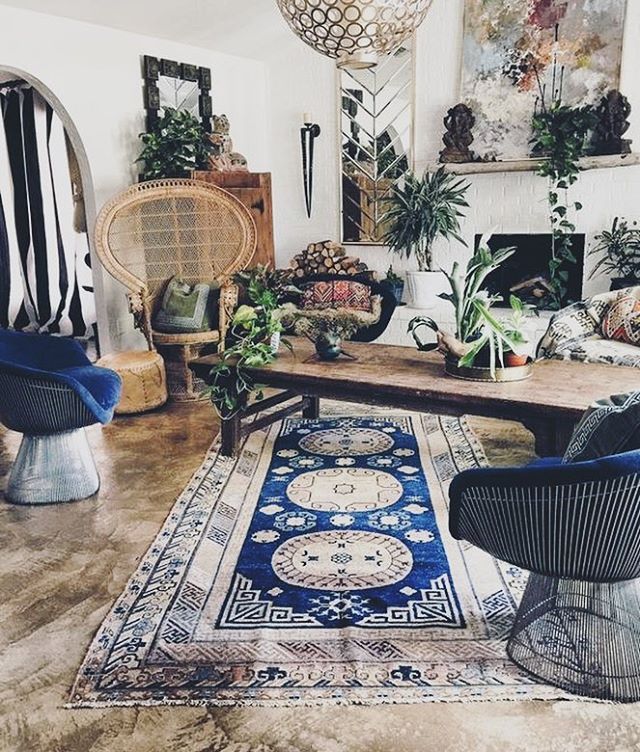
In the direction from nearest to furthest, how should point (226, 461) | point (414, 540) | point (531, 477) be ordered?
point (531, 477), point (414, 540), point (226, 461)

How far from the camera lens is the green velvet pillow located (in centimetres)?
500

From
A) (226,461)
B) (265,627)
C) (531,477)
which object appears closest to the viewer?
(531,477)

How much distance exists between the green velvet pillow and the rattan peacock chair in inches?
2.5

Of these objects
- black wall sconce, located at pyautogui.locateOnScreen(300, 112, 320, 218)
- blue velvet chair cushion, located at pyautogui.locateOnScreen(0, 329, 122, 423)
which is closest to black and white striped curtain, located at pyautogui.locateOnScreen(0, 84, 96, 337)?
black wall sconce, located at pyautogui.locateOnScreen(300, 112, 320, 218)

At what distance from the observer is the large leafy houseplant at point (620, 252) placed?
545 centimetres

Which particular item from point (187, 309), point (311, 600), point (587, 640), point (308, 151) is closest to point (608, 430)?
point (587, 640)

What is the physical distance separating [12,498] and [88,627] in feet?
4.05

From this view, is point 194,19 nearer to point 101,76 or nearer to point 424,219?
point 101,76

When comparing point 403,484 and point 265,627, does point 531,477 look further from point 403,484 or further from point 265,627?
point 403,484

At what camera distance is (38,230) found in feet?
21.9

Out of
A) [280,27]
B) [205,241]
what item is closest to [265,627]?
[205,241]

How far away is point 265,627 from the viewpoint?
2.38 meters

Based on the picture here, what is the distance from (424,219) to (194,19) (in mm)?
2284

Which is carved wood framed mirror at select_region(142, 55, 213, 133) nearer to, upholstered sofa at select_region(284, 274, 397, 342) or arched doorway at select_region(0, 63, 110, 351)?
arched doorway at select_region(0, 63, 110, 351)
